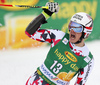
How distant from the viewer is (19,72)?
543 cm

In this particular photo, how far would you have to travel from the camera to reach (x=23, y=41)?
6805 millimetres

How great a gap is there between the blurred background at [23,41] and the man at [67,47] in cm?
247

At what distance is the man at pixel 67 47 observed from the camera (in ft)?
8.58

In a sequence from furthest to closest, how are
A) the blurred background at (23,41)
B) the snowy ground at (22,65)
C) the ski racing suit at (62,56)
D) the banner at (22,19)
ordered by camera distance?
1. the banner at (22,19)
2. the blurred background at (23,41)
3. the snowy ground at (22,65)
4. the ski racing suit at (62,56)

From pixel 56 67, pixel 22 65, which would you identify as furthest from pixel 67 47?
pixel 22 65

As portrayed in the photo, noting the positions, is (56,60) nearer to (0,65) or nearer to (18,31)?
(0,65)

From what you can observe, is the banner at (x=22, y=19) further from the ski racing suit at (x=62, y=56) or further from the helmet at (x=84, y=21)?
the helmet at (x=84, y=21)

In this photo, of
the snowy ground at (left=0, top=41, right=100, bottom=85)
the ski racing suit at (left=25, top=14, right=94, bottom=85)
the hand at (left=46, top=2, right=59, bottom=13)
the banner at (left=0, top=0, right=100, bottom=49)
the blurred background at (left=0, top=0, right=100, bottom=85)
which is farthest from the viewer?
the banner at (left=0, top=0, right=100, bottom=49)

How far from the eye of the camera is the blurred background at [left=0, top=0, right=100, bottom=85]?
18.0ft

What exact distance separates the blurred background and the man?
2.47m

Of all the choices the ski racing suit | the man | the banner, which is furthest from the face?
the banner

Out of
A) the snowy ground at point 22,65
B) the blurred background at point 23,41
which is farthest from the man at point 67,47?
the blurred background at point 23,41

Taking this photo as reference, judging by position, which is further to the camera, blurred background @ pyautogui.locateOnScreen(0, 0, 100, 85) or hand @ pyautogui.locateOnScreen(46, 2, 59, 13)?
blurred background @ pyautogui.locateOnScreen(0, 0, 100, 85)

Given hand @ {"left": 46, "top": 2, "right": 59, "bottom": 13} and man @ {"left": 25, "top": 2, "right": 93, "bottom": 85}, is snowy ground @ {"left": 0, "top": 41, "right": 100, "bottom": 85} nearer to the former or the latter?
man @ {"left": 25, "top": 2, "right": 93, "bottom": 85}
